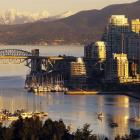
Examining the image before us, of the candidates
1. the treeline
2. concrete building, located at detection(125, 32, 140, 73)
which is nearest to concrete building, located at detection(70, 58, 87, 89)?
concrete building, located at detection(125, 32, 140, 73)

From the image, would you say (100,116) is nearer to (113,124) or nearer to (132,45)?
Result: (113,124)

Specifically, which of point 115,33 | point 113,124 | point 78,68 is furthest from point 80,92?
point 113,124

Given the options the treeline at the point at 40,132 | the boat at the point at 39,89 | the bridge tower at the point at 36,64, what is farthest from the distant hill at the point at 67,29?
the treeline at the point at 40,132

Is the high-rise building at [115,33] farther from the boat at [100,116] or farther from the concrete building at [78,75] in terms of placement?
the boat at [100,116]

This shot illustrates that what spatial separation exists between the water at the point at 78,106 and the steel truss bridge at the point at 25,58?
440cm

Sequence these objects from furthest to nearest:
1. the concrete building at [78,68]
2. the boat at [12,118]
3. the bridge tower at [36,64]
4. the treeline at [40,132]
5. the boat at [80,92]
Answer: the bridge tower at [36,64]
the concrete building at [78,68]
the boat at [80,92]
the boat at [12,118]
the treeline at [40,132]

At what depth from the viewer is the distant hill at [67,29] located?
7706cm

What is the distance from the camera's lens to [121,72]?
127ft

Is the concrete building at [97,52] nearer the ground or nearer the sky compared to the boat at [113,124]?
nearer the sky

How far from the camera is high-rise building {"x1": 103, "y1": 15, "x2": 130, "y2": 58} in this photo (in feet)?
144

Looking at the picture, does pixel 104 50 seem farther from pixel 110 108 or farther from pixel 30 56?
pixel 110 108

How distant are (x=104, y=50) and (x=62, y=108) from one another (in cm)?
1451

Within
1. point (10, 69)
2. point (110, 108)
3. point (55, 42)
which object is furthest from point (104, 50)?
point (55, 42)

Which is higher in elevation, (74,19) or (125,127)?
(74,19)
